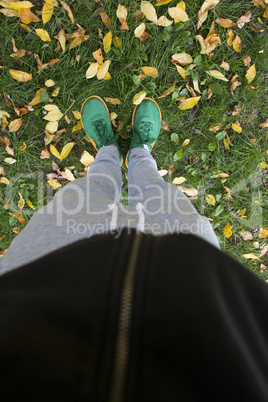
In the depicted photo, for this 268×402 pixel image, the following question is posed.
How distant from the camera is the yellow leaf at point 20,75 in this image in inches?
55.9

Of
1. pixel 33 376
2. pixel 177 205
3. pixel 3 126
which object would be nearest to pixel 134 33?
pixel 3 126

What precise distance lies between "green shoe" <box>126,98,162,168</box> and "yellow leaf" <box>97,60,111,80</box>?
0.91 feet

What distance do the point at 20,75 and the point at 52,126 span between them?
1.09 feet

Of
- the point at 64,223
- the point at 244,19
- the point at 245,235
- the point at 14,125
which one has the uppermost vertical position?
the point at 244,19

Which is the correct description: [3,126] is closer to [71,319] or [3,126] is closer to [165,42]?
[165,42]

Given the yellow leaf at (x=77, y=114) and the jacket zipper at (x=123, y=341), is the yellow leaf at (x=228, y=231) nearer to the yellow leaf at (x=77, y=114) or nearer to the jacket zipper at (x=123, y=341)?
the yellow leaf at (x=77, y=114)

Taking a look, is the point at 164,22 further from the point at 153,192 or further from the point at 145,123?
the point at 153,192

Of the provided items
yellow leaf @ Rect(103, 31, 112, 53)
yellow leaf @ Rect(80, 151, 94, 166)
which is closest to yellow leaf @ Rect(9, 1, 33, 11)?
yellow leaf @ Rect(103, 31, 112, 53)

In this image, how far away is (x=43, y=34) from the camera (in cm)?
137

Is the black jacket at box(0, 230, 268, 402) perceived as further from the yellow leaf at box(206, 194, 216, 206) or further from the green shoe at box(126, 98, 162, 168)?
the yellow leaf at box(206, 194, 216, 206)

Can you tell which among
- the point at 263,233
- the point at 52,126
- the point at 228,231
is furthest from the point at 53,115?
the point at 263,233

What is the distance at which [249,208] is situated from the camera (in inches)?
67.7

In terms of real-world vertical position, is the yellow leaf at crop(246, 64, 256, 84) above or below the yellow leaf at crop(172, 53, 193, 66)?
below

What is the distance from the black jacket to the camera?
370mm
